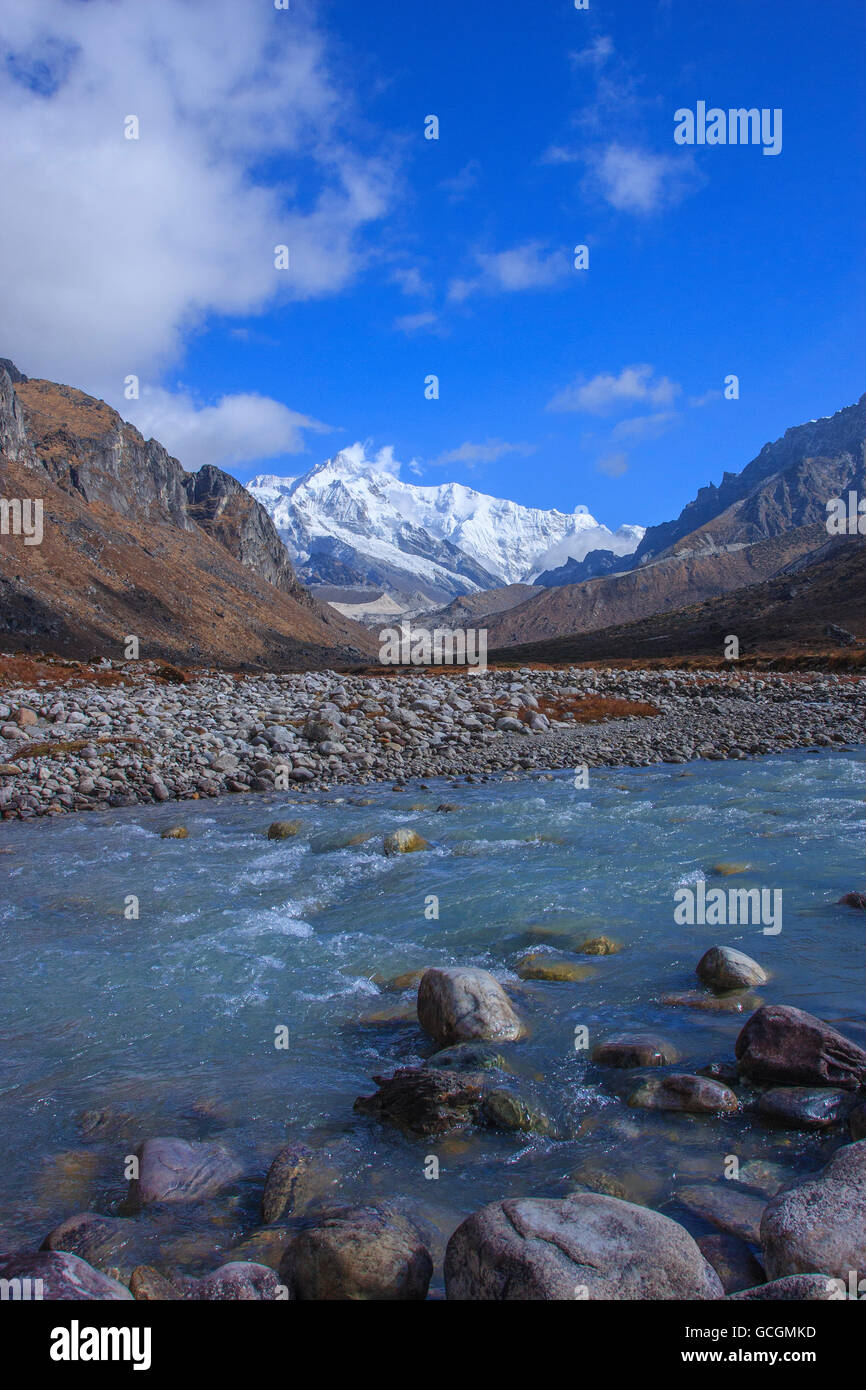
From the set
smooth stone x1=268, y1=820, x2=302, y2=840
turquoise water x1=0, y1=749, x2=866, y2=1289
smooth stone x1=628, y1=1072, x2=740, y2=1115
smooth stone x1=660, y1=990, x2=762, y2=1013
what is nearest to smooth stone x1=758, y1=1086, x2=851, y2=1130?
turquoise water x1=0, y1=749, x2=866, y2=1289

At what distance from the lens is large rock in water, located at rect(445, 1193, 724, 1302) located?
400 cm

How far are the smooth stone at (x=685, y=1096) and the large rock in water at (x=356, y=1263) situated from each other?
8.51 ft

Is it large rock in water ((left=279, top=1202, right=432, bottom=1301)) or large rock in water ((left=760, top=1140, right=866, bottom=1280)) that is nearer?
large rock in water ((left=760, top=1140, right=866, bottom=1280))

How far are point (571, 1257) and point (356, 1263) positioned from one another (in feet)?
4.13

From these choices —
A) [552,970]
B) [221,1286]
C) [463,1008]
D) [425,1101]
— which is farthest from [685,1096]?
[221,1286]

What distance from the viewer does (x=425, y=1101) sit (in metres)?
6.50

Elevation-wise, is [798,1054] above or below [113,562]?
below

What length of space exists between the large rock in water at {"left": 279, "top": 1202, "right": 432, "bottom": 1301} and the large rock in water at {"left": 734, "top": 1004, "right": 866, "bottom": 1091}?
11.4 feet

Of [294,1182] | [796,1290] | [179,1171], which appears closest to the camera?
[796,1290]

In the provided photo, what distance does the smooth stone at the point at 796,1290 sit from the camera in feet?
12.4

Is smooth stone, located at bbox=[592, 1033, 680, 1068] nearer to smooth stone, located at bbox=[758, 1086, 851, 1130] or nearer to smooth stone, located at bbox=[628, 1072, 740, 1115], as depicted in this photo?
smooth stone, located at bbox=[628, 1072, 740, 1115]

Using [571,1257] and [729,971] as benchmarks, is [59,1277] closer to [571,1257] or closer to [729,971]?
[571,1257]

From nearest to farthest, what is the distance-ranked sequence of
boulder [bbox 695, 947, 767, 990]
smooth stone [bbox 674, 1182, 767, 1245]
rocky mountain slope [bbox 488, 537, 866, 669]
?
smooth stone [bbox 674, 1182, 767, 1245] → boulder [bbox 695, 947, 767, 990] → rocky mountain slope [bbox 488, 537, 866, 669]
